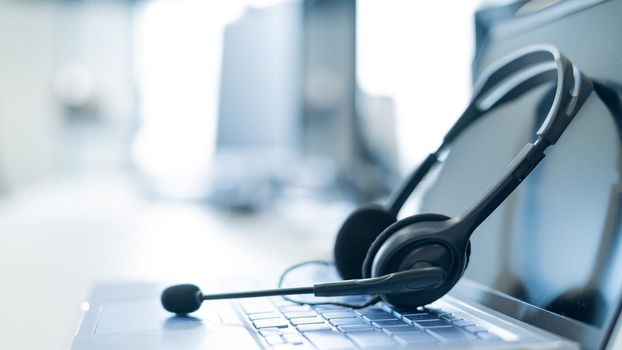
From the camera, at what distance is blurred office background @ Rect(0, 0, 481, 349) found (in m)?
0.85

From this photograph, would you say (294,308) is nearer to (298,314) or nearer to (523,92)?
(298,314)

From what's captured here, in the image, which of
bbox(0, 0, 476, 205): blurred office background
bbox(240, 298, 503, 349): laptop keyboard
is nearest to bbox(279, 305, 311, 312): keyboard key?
bbox(240, 298, 503, 349): laptop keyboard

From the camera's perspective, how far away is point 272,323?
1.36 ft

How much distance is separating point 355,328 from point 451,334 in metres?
0.06

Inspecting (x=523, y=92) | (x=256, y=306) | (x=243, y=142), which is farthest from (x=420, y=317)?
(x=243, y=142)

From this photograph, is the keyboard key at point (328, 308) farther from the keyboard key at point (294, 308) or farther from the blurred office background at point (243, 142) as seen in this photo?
the blurred office background at point (243, 142)

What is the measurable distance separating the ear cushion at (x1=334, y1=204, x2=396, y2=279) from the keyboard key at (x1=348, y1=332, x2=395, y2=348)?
16cm

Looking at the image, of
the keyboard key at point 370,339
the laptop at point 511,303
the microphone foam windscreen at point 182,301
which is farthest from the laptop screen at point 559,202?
the microphone foam windscreen at point 182,301

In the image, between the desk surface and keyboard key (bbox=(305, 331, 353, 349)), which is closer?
keyboard key (bbox=(305, 331, 353, 349))

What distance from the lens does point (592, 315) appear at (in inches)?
14.2

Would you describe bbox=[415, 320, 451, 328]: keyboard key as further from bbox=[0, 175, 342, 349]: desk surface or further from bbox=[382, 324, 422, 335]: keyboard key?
bbox=[0, 175, 342, 349]: desk surface

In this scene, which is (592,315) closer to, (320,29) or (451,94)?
(451,94)

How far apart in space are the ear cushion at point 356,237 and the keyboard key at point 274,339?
0.17 m

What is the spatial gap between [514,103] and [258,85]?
1615mm
